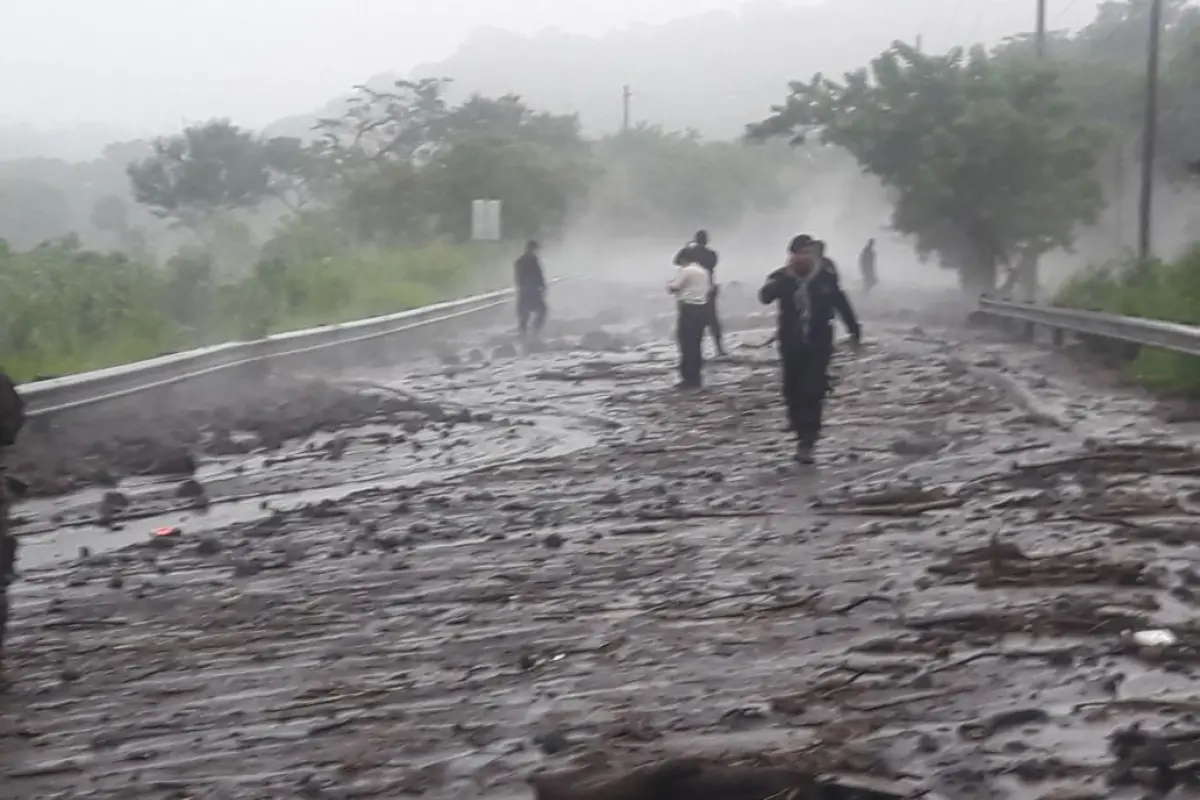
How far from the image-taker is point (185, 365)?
17.3m

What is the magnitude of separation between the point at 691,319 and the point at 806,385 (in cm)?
618

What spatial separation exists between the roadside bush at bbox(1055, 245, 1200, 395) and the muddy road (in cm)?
384

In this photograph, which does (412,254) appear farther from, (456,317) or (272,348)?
(272,348)

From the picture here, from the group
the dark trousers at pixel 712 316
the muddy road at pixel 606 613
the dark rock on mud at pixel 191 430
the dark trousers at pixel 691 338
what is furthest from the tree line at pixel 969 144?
the muddy road at pixel 606 613

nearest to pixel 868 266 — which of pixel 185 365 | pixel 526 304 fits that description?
pixel 526 304

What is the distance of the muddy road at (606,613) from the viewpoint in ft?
17.6

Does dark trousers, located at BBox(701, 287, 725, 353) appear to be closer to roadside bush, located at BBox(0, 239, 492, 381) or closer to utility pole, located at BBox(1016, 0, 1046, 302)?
roadside bush, located at BBox(0, 239, 492, 381)

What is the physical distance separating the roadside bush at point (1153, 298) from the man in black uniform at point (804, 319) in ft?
18.6

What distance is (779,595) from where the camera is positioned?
7754 mm

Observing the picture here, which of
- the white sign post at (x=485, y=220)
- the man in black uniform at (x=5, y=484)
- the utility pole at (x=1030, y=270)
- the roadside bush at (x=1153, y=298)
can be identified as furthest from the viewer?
the white sign post at (x=485, y=220)

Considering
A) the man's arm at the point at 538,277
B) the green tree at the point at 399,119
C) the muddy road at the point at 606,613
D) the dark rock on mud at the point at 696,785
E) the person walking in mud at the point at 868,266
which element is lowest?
the person walking in mud at the point at 868,266

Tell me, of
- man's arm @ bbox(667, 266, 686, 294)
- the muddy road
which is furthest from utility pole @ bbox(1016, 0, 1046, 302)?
the muddy road

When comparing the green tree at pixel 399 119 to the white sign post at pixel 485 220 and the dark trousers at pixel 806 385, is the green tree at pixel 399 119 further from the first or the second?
the dark trousers at pixel 806 385

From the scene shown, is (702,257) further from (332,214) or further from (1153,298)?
(332,214)
